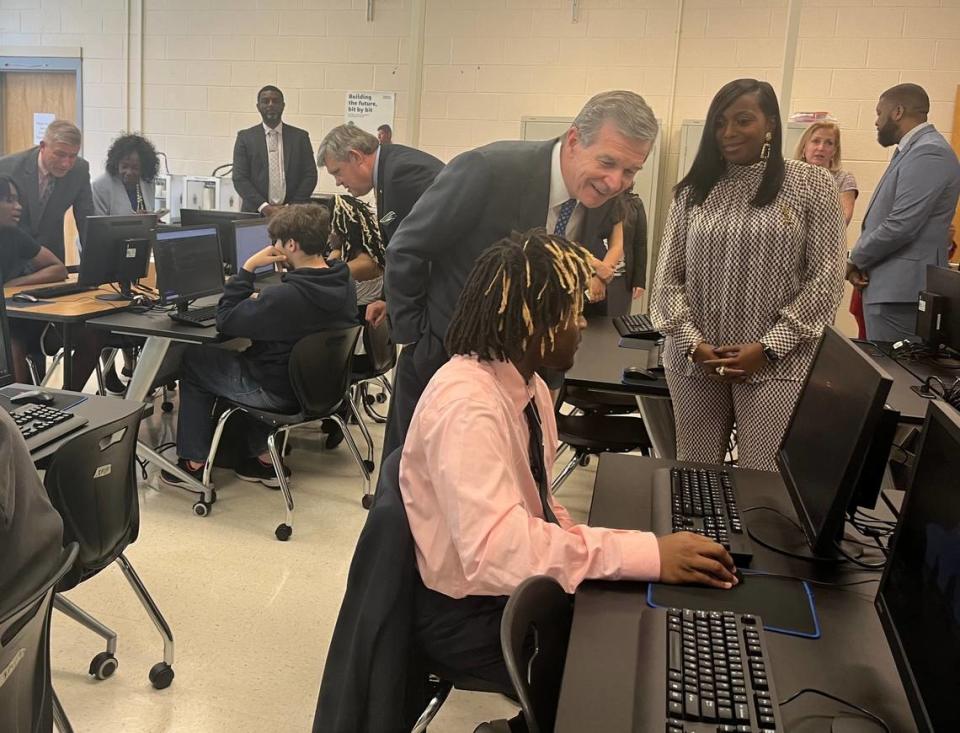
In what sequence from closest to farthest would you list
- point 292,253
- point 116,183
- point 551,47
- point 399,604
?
point 399,604 → point 292,253 → point 116,183 → point 551,47

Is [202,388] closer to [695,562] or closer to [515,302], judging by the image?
[515,302]

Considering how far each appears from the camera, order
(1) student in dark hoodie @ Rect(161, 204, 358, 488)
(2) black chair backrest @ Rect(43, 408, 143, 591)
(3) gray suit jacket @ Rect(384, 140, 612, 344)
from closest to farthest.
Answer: (2) black chair backrest @ Rect(43, 408, 143, 591) → (3) gray suit jacket @ Rect(384, 140, 612, 344) → (1) student in dark hoodie @ Rect(161, 204, 358, 488)

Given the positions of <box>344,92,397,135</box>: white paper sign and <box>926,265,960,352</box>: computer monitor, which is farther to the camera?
<box>344,92,397,135</box>: white paper sign

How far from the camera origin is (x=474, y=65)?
247 inches

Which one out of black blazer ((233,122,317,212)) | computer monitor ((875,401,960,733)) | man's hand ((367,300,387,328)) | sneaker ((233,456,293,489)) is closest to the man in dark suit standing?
man's hand ((367,300,387,328))

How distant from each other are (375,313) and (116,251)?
117 cm

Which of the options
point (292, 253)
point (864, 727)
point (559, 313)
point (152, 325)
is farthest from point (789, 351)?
point (152, 325)

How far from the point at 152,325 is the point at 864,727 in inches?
116

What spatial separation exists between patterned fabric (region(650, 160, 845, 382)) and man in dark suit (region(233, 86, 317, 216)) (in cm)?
414

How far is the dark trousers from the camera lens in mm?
2162

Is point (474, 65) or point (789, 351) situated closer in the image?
point (789, 351)

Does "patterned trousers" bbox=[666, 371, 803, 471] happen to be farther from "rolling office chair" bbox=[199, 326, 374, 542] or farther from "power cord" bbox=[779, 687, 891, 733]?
"rolling office chair" bbox=[199, 326, 374, 542]

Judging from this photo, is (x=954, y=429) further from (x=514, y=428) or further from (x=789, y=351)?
(x=789, y=351)

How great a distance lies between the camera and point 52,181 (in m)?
4.42
